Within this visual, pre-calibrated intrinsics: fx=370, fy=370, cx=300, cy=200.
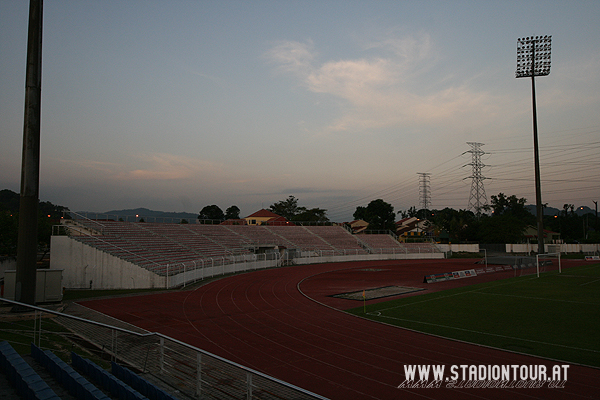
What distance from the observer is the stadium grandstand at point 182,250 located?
26.9 m

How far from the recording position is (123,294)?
902 inches

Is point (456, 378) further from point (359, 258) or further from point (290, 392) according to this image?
point (359, 258)

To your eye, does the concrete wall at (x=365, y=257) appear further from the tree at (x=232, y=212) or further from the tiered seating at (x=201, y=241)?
the tree at (x=232, y=212)

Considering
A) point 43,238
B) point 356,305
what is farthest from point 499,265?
point 43,238

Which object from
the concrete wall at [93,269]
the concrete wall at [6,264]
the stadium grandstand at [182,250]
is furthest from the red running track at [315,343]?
the concrete wall at [6,264]

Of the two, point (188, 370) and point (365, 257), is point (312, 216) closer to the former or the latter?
point (365, 257)

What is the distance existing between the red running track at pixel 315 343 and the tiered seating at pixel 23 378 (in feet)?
18.3

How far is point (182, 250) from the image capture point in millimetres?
35906

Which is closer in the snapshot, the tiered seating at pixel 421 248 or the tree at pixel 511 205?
A: the tiered seating at pixel 421 248

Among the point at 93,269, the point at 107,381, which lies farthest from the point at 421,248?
the point at 107,381

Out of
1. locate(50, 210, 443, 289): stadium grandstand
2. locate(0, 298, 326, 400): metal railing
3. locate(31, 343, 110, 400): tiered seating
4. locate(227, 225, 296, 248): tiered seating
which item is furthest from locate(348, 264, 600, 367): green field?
locate(227, 225, 296, 248): tiered seating

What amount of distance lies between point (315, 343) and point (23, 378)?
881cm

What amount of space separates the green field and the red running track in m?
1.12

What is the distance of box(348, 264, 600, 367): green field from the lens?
12.5 metres
